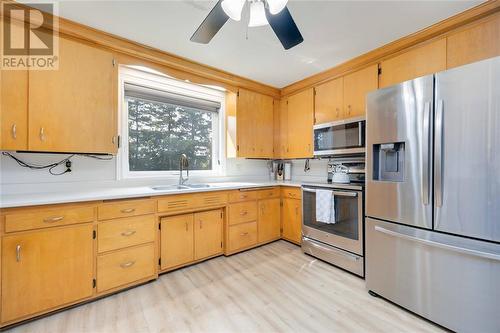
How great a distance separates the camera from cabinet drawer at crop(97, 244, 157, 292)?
1.90 meters

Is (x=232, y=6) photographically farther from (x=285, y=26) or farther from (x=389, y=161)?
(x=389, y=161)

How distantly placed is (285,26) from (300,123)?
1993 mm

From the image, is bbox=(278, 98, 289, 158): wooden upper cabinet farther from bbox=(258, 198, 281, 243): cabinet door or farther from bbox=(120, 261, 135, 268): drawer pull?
bbox=(120, 261, 135, 268): drawer pull

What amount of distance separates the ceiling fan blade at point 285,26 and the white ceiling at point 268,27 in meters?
0.30

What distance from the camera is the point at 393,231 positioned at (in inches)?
71.6

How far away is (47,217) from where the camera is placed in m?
1.67

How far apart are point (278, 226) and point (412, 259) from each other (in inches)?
74.0

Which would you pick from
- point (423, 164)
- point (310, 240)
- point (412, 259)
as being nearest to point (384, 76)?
point (423, 164)

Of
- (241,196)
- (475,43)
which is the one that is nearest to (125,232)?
(241,196)

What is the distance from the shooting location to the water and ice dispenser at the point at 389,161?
6.03ft

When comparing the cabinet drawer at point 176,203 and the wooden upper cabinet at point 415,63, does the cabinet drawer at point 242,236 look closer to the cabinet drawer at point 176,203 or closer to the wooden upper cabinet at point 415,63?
the cabinet drawer at point 176,203

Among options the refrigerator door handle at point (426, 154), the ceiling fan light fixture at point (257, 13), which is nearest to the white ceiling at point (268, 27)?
the ceiling fan light fixture at point (257, 13)

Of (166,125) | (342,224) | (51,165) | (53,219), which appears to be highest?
(166,125)

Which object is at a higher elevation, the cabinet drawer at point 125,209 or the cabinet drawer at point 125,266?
the cabinet drawer at point 125,209
